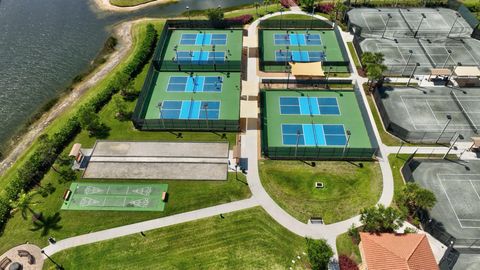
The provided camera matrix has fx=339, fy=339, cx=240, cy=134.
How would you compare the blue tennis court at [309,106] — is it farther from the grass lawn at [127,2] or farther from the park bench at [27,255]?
the grass lawn at [127,2]

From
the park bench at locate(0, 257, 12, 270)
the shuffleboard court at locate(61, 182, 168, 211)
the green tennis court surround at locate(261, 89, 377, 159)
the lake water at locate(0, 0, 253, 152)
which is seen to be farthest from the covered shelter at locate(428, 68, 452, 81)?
the park bench at locate(0, 257, 12, 270)

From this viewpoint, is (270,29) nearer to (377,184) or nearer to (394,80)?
(394,80)

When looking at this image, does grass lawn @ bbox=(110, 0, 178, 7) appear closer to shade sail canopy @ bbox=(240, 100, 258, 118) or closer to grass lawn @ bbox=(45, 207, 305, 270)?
shade sail canopy @ bbox=(240, 100, 258, 118)

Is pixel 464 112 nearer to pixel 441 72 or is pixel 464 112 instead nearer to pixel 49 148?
pixel 441 72

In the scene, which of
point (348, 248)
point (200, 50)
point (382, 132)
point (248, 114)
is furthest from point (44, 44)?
point (348, 248)

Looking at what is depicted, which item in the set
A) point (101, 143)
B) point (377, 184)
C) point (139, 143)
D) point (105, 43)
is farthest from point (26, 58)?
point (377, 184)
